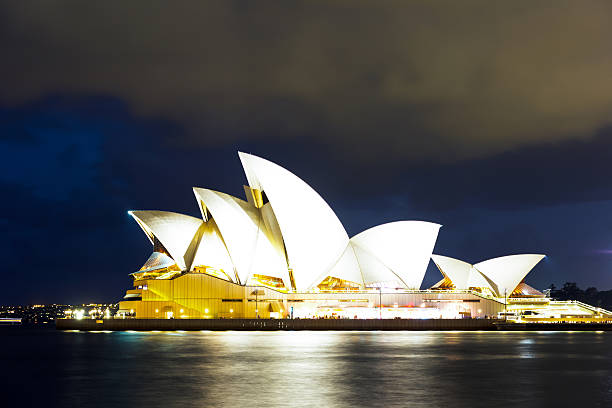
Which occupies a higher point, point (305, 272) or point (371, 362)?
point (305, 272)

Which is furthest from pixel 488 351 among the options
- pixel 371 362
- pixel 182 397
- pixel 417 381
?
pixel 182 397

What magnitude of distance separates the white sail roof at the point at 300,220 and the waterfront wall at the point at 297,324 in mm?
5303

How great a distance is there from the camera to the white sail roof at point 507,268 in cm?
9069

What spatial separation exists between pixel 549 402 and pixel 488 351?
20.9 meters

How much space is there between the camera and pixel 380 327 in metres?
75.9

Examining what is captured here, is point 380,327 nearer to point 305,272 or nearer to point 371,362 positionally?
point 305,272

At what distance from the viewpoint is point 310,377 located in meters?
30.2

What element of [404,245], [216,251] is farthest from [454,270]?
[216,251]

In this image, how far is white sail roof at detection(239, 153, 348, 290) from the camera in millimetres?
71938

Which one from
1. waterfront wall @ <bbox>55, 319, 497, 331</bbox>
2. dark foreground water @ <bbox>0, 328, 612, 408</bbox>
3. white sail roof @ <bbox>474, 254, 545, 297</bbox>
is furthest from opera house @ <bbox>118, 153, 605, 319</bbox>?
dark foreground water @ <bbox>0, 328, 612, 408</bbox>

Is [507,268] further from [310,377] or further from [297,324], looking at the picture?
[310,377]

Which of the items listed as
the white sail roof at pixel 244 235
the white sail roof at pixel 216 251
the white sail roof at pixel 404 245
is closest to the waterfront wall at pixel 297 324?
the white sail roof at pixel 244 235

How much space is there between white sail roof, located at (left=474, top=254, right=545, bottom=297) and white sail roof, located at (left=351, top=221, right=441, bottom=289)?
14.6 m

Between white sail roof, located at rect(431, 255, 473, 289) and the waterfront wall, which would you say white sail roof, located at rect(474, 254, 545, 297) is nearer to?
white sail roof, located at rect(431, 255, 473, 289)
